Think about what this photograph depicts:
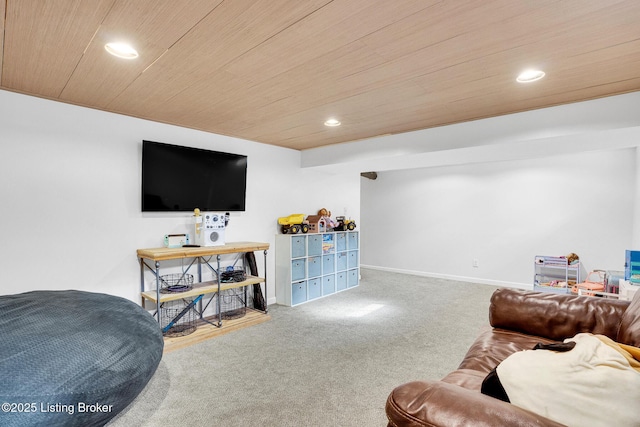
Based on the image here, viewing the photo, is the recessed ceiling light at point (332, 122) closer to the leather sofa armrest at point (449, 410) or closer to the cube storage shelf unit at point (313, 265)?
the cube storage shelf unit at point (313, 265)

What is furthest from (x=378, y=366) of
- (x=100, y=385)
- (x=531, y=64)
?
(x=531, y=64)

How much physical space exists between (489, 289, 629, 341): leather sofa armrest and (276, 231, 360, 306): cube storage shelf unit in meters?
2.70

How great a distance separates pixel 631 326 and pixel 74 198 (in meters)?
3.97

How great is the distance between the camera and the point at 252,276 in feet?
13.4

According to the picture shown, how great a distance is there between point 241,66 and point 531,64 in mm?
1803

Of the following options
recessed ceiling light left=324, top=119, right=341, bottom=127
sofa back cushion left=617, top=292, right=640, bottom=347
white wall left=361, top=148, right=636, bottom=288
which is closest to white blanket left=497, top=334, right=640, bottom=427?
sofa back cushion left=617, top=292, right=640, bottom=347

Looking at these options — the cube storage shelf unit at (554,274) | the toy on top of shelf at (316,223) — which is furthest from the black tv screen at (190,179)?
the cube storage shelf unit at (554,274)

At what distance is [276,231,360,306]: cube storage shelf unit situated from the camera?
14.7 ft

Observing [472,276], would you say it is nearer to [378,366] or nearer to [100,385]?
[378,366]

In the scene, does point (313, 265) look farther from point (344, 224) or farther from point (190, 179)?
point (190, 179)

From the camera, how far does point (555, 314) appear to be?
2.03 m

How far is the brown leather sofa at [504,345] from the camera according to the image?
866mm

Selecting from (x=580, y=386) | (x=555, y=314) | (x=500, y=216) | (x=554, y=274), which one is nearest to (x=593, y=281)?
(x=554, y=274)

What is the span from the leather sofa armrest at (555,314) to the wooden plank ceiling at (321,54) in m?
1.48
